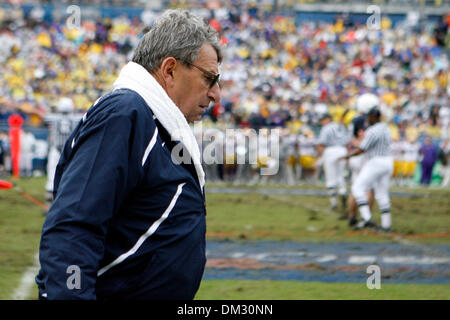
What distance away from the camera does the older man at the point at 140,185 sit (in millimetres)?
2084

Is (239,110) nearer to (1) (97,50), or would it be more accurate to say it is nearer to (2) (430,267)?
(1) (97,50)

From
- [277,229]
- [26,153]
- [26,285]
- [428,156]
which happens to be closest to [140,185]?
[26,285]

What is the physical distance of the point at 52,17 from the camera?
29.7 metres

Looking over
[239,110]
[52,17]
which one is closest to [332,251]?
[239,110]

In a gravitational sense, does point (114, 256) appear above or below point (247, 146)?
above

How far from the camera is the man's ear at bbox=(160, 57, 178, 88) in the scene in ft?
8.07

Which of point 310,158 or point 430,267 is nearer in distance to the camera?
point 430,267

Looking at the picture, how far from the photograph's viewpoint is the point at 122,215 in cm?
225

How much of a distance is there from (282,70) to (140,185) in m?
26.4

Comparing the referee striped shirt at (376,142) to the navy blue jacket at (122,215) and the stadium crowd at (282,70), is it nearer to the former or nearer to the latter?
the navy blue jacket at (122,215)

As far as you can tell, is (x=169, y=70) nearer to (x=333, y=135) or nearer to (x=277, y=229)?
(x=277, y=229)

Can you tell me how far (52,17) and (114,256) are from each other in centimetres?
2903

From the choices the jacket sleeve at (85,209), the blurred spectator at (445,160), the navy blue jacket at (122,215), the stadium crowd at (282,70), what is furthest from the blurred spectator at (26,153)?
the jacket sleeve at (85,209)

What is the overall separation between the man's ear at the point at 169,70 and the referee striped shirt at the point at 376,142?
29.8 ft
